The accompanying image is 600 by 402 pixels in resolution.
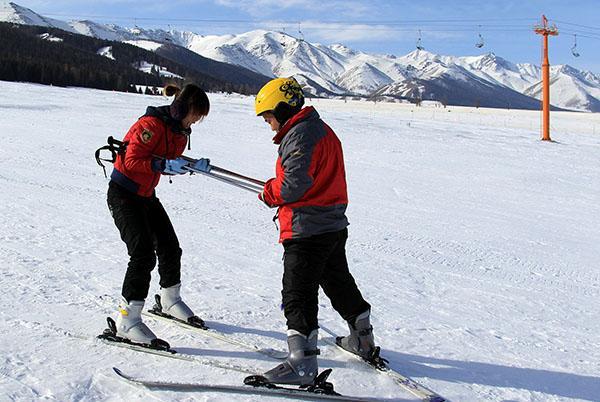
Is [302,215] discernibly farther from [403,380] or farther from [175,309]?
[175,309]

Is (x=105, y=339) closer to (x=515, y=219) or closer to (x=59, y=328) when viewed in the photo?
(x=59, y=328)

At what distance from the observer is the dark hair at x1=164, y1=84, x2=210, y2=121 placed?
378 centimetres

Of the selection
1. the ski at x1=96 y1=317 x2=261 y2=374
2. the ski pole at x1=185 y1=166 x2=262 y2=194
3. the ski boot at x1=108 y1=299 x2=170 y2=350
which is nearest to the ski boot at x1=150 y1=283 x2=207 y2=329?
the ski boot at x1=108 y1=299 x2=170 y2=350

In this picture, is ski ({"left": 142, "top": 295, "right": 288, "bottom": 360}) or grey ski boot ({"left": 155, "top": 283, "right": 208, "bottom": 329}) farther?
grey ski boot ({"left": 155, "top": 283, "right": 208, "bottom": 329})

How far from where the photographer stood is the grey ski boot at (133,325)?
148 inches

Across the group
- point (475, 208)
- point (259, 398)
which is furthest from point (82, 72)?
point (259, 398)

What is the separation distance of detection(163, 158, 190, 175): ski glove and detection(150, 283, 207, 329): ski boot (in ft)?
3.15

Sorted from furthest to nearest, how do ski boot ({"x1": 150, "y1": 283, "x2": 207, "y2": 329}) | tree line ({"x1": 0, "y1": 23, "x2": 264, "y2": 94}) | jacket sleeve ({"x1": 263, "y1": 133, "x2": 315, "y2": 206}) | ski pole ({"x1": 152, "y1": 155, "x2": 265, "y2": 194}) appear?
1. tree line ({"x1": 0, "y1": 23, "x2": 264, "y2": 94})
2. ski boot ({"x1": 150, "y1": 283, "x2": 207, "y2": 329})
3. ski pole ({"x1": 152, "y1": 155, "x2": 265, "y2": 194})
4. jacket sleeve ({"x1": 263, "y1": 133, "x2": 315, "y2": 206})

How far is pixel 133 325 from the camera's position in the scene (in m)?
3.79

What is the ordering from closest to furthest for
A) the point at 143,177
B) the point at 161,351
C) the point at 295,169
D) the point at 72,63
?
the point at 295,169 < the point at 161,351 < the point at 143,177 < the point at 72,63

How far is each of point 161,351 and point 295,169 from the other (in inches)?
58.2

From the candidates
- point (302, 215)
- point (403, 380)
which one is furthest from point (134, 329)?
point (403, 380)

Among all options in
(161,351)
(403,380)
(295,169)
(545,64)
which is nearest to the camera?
(295,169)

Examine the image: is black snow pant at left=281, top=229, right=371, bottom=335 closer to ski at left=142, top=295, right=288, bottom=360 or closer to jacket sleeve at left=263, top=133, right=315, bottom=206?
jacket sleeve at left=263, top=133, right=315, bottom=206
